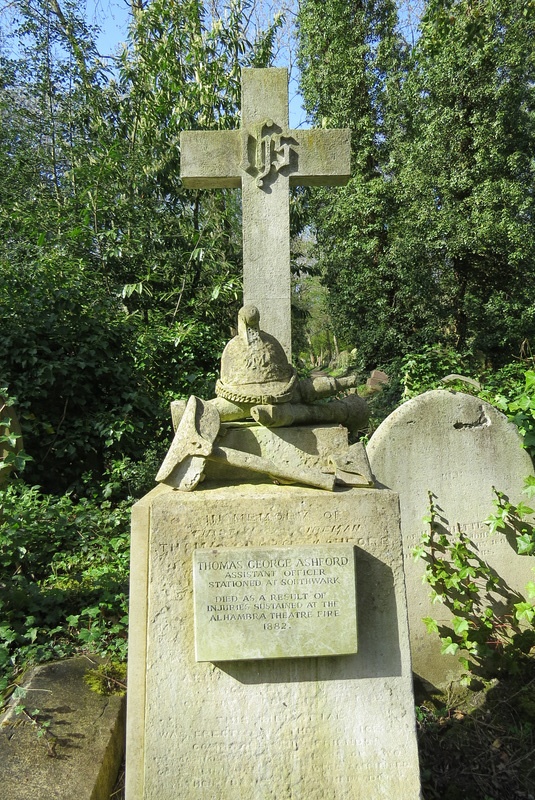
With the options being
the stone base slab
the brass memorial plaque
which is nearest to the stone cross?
the brass memorial plaque

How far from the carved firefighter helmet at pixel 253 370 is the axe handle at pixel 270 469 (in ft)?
0.78

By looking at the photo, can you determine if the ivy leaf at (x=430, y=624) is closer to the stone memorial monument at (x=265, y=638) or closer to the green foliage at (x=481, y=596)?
the green foliage at (x=481, y=596)

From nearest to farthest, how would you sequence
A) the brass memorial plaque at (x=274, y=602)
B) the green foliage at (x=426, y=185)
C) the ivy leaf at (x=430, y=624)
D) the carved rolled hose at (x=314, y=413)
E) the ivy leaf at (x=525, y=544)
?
the brass memorial plaque at (x=274, y=602), the carved rolled hose at (x=314, y=413), the ivy leaf at (x=430, y=624), the ivy leaf at (x=525, y=544), the green foliage at (x=426, y=185)

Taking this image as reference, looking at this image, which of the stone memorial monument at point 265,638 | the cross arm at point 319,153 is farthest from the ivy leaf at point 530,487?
the cross arm at point 319,153

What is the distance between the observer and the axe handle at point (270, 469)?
2.19 meters

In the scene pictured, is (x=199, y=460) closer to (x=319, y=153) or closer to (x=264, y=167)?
(x=264, y=167)

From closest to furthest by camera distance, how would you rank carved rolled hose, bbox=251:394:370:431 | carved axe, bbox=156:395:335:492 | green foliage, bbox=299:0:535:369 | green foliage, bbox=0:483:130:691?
carved axe, bbox=156:395:335:492
carved rolled hose, bbox=251:394:370:431
green foliage, bbox=0:483:130:691
green foliage, bbox=299:0:535:369

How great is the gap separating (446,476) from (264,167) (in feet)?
7.63

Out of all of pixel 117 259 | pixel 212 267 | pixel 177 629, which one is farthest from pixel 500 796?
pixel 117 259

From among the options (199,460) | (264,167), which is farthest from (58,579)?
(264,167)

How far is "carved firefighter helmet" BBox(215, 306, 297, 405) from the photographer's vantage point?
232 centimetres

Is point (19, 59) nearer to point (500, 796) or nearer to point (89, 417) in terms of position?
point (89, 417)

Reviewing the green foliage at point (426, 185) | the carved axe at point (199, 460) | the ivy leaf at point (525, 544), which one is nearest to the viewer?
the carved axe at point (199, 460)

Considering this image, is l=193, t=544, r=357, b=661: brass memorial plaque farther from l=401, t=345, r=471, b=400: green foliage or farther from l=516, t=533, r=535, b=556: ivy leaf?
l=401, t=345, r=471, b=400: green foliage
